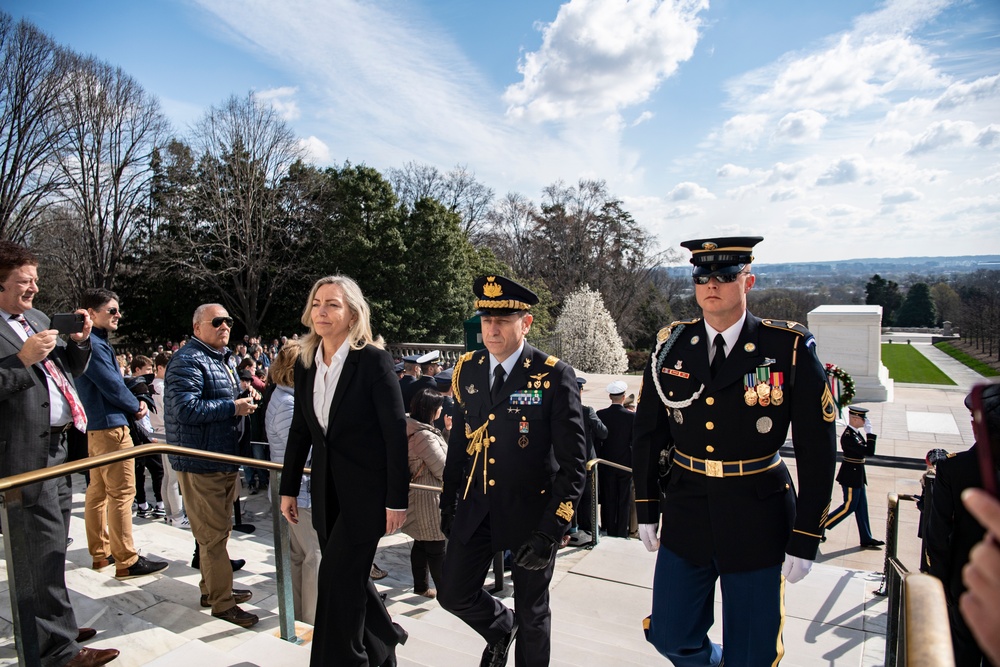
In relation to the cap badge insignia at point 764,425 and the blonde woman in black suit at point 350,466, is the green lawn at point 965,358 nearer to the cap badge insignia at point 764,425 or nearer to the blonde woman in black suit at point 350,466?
the cap badge insignia at point 764,425

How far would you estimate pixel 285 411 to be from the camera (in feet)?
15.6

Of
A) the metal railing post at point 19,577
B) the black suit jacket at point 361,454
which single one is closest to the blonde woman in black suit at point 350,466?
the black suit jacket at point 361,454

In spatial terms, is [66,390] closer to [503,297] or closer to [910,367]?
[503,297]

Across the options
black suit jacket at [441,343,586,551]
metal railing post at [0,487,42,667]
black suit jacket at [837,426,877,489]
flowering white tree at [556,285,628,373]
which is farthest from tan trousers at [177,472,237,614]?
flowering white tree at [556,285,628,373]

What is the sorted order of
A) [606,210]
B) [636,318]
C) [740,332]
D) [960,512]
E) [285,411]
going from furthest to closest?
[636,318] < [606,210] < [285,411] < [960,512] < [740,332]

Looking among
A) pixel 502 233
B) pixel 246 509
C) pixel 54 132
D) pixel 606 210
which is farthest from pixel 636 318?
pixel 246 509

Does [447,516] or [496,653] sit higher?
[447,516]

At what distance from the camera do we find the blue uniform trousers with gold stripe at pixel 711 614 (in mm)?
2631

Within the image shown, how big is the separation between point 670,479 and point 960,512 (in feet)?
4.84

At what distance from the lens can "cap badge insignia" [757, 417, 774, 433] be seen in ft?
8.99

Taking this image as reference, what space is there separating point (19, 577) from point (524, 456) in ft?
7.13

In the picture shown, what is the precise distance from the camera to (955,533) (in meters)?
3.14

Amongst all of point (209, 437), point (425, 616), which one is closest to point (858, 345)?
point (425, 616)

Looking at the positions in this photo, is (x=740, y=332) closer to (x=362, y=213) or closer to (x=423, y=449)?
(x=423, y=449)
